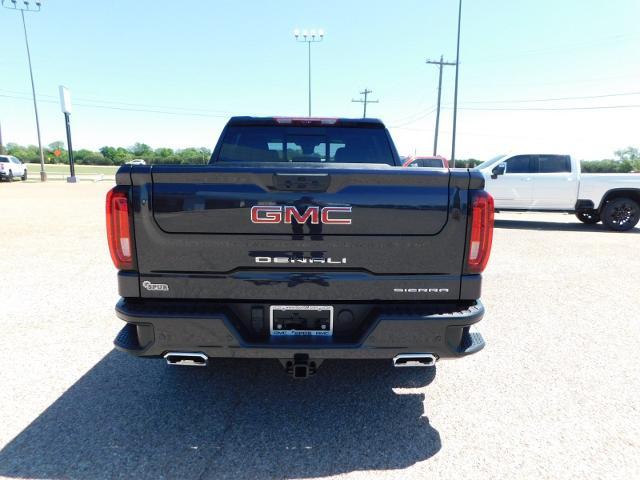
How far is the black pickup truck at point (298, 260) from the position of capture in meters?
2.22

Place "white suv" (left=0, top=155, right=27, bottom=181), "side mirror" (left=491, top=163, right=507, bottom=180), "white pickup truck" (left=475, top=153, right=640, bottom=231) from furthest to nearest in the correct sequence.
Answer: "white suv" (left=0, top=155, right=27, bottom=181)
"white pickup truck" (left=475, top=153, right=640, bottom=231)
"side mirror" (left=491, top=163, right=507, bottom=180)

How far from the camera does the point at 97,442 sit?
2383mm

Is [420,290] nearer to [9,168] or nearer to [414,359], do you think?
[414,359]

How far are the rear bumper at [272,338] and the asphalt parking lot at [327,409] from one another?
57 centimetres

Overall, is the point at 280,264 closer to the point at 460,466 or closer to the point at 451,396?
the point at 460,466

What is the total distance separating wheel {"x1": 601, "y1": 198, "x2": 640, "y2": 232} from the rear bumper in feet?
37.9

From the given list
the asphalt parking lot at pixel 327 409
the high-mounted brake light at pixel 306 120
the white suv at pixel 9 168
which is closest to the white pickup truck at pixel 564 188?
the asphalt parking lot at pixel 327 409

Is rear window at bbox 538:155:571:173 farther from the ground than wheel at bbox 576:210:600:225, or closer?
farther from the ground

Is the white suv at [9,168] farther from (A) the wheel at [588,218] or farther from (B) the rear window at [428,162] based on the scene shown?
(A) the wheel at [588,218]

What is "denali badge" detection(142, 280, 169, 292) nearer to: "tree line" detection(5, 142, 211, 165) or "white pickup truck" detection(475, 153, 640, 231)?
"white pickup truck" detection(475, 153, 640, 231)

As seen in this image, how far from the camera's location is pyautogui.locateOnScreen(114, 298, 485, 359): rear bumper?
2268mm

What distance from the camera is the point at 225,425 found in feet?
8.42

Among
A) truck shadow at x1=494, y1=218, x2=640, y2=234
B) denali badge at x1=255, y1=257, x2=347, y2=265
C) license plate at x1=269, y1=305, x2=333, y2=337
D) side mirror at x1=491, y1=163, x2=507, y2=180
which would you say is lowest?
truck shadow at x1=494, y1=218, x2=640, y2=234

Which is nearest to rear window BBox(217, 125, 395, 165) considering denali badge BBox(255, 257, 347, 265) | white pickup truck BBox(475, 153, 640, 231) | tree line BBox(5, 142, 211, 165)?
denali badge BBox(255, 257, 347, 265)
